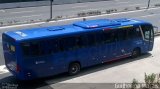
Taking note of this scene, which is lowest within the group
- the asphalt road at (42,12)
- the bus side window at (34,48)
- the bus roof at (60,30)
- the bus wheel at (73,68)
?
the bus wheel at (73,68)

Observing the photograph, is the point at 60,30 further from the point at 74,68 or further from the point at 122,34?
the point at 122,34

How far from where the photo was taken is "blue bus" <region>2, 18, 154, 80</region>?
50.3 ft

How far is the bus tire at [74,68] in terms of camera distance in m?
17.3

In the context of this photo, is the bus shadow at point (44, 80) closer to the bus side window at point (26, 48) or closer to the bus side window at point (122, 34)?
the bus side window at point (26, 48)

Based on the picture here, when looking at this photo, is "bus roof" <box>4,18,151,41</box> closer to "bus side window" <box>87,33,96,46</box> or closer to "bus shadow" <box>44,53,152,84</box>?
"bus side window" <box>87,33,96,46</box>

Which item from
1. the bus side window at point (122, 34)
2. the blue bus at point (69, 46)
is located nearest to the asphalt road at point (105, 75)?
the blue bus at point (69, 46)

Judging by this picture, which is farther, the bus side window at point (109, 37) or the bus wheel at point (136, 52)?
the bus wheel at point (136, 52)

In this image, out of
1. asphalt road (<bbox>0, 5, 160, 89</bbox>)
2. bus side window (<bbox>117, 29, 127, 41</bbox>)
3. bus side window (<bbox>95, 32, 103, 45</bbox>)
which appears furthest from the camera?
bus side window (<bbox>117, 29, 127, 41</bbox>)

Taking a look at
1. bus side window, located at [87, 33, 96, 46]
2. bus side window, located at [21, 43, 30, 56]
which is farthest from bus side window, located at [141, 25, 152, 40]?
bus side window, located at [21, 43, 30, 56]

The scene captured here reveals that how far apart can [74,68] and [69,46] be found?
1.38 meters

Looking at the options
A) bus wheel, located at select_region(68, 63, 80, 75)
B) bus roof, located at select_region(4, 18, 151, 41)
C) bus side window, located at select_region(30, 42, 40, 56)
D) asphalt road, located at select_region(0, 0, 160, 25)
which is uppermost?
bus roof, located at select_region(4, 18, 151, 41)

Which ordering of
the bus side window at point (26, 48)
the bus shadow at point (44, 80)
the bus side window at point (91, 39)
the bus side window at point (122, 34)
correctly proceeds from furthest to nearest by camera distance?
1. the bus side window at point (122, 34)
2. the bus side window at point (91, 39)
3. the bus shadow at point (44, 80)
4. the bus side window at point (26, 48)

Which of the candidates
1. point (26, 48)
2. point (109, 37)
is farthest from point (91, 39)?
point (26, 48)

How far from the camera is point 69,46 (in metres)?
16.9
